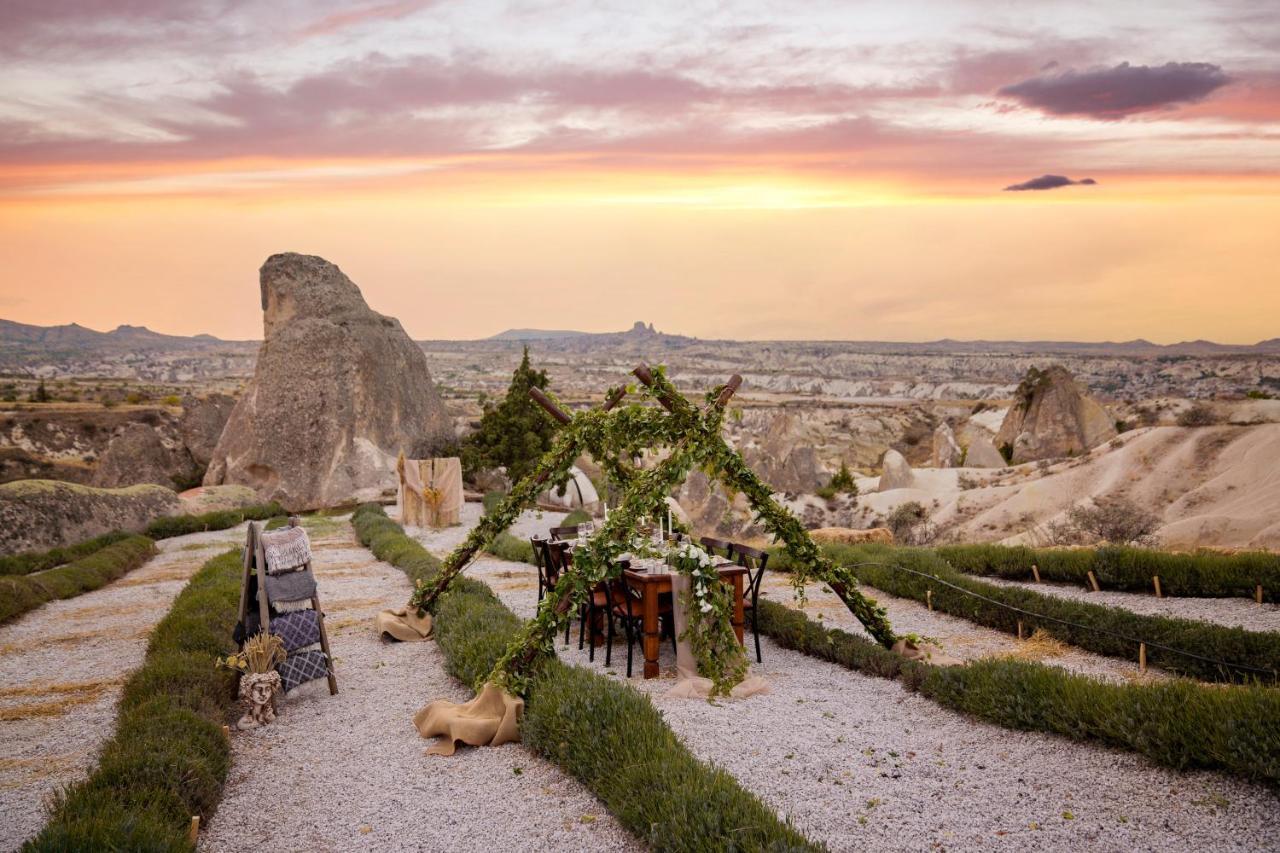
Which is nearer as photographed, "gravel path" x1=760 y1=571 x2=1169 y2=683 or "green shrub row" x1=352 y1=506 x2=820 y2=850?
"green shrub row" x1=352 y1=506 x2=820 y2=850

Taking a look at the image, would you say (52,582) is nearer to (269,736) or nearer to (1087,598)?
(269,736)

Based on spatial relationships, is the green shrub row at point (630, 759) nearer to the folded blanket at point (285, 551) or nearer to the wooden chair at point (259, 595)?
the wooden chair at point (259, 595)

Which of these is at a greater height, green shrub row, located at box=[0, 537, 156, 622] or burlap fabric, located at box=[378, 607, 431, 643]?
burlap fabric, located at box=[378, 607, 431, 643]

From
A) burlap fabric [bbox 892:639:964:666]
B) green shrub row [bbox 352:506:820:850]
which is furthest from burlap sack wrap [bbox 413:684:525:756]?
burlap fabric [bbox 892:639:964:666]

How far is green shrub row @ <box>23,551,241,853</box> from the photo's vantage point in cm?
521

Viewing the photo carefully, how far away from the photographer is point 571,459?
11289 mm

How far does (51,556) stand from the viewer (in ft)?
59.4

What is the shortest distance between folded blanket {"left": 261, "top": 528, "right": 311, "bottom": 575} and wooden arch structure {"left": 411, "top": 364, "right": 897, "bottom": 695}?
255 cm

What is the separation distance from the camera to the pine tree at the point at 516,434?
28094mm

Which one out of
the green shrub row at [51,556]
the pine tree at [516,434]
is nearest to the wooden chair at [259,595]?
the green shrub row at [51,556]

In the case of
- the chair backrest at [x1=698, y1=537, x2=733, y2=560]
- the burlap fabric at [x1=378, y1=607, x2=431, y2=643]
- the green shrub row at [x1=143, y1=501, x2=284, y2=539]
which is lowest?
the green shrub row at [x1=143, y1=501, x2=284, y2=539]

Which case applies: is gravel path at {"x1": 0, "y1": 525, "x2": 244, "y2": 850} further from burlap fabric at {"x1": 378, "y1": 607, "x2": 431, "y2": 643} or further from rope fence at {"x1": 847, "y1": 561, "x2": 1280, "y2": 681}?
rope fence at {"x1": 847, "y1": 561, "x2": 1280, "y2": 681}

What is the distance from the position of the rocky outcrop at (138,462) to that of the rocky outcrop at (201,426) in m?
0.96

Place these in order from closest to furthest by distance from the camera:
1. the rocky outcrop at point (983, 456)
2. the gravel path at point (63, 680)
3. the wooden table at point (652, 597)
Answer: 1. the gravel path at point (63, 680)
2. the wooden table at point (652, 597)
3. the rocky outcrop at point (983, 456)
